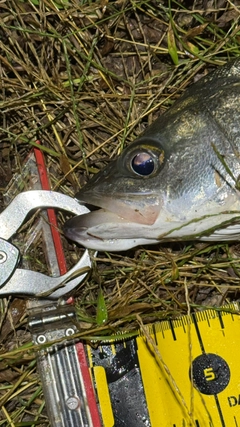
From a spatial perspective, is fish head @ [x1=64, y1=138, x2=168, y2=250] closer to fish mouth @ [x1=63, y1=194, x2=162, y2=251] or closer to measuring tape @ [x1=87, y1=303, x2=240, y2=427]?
fish mouth @ [x1=63, y1=194, x2=162, y2=251]

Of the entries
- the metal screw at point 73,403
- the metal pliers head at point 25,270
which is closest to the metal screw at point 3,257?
the metal pliers head at point 25,270

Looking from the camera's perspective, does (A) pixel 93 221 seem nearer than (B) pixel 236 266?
Yes

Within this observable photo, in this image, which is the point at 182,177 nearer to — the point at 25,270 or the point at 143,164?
the point at 143,164

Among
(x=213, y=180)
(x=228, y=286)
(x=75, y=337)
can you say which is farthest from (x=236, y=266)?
(x=75, y=337)

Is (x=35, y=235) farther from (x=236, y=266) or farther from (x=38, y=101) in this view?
(x=236, y=266)

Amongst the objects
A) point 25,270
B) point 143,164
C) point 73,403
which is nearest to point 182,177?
point 143,164

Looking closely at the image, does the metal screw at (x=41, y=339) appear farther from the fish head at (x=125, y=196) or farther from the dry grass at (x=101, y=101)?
the fish head at (x=125, y=196)
